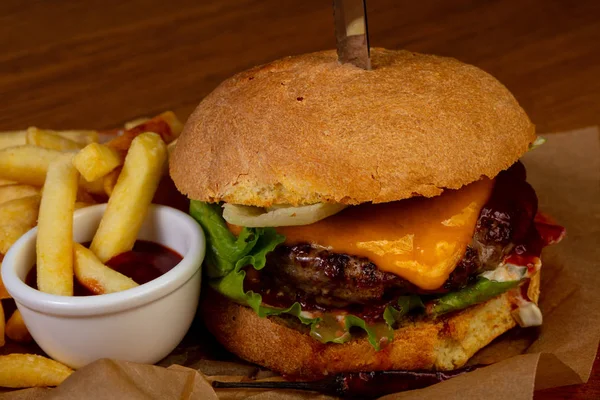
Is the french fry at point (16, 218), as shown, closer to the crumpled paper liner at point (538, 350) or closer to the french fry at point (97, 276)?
the french fry at point (97, 276)

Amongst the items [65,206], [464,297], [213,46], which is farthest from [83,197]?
[213,46]

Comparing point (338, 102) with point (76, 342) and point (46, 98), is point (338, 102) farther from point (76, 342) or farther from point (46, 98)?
point (46, 98)

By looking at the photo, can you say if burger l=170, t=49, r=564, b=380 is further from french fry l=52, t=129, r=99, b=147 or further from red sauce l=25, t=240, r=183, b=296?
french fry l=52, t=129, r=99, b=147

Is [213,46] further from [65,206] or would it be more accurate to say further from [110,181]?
[65,206]

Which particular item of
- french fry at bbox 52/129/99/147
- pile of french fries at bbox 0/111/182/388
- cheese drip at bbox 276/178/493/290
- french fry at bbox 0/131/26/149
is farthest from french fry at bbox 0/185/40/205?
cheese drip at bbox 276/178/493/290

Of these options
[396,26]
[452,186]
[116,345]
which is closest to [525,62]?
[396,26]

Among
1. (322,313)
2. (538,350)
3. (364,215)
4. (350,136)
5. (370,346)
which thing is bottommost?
(538,350)
